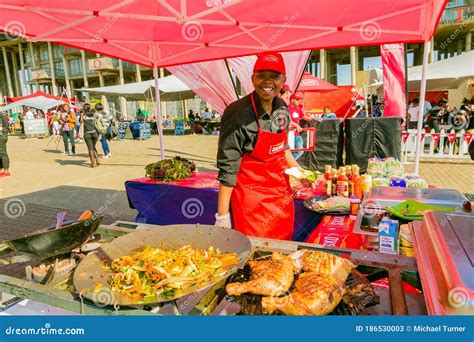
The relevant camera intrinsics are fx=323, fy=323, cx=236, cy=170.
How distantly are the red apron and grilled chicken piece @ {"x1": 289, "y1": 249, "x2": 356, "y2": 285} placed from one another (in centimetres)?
109

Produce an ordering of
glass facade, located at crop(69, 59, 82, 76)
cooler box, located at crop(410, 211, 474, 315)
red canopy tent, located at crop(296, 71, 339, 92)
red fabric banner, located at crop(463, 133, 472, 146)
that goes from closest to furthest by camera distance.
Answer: cooler box, located at crop(410, 211, 474, 315)
red fabric banner, located at crop(463, 133, 472, 146)
red canopy tent, located at crop(296, 71, 339, 92)
glass facade, located at crop(69, 59, 82, 76)

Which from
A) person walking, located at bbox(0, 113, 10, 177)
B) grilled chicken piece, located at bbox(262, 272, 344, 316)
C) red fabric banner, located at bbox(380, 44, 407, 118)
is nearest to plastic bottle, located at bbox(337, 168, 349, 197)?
grilled chicken piece, located at bbox(262, 272, 344, 316)

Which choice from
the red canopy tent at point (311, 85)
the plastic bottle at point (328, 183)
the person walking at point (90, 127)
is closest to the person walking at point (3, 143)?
the person walking at point (90, 127)

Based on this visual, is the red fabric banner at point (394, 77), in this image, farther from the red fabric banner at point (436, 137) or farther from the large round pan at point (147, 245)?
the large round pan at point (147, 245)

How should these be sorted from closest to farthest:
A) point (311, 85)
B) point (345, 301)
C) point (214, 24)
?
point (345, 301) → point (214, 24) → point (311, 85)

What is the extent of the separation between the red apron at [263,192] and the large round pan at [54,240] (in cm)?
117

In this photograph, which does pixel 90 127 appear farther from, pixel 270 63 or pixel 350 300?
pixel 350 300

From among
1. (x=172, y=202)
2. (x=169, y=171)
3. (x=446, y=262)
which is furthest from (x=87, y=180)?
(x=446, y=262)

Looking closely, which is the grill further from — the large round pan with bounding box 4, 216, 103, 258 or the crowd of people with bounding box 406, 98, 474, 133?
the crowd of people with bounding box 406, 98, 474, 133

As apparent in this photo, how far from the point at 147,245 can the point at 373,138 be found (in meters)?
7.37

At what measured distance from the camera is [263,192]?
256cm

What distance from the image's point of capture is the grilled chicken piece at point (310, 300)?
3.45 feet

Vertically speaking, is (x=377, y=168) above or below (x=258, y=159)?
below

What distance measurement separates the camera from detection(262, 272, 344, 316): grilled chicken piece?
1053 millimetres
